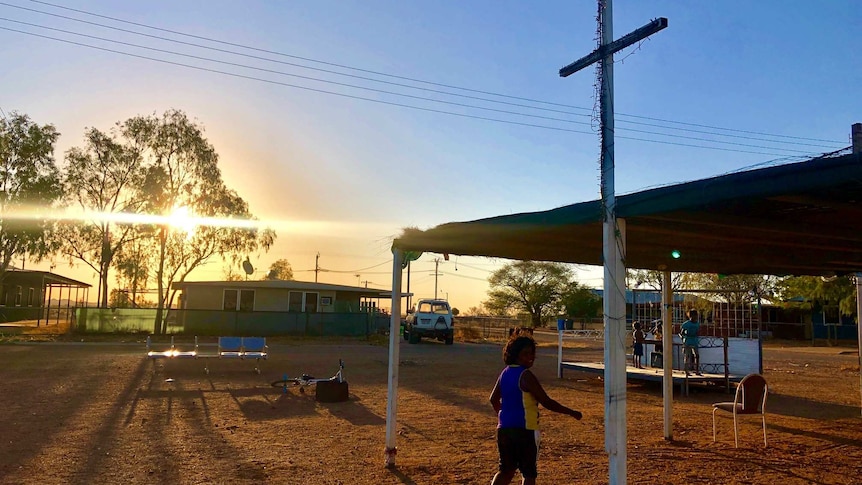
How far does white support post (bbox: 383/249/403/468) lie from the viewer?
691 cm

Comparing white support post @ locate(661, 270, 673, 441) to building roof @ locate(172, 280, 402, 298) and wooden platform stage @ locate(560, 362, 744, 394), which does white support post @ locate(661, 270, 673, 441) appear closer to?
wooden platform stage @ locate(560, 362, 744, 394)

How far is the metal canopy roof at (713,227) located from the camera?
14.2 feet

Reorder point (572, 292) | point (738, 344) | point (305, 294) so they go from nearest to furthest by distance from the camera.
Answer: point (738, 344), point (305, 294), point (572, 292)

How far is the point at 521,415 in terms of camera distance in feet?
15.0

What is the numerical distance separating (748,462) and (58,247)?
3494 cm

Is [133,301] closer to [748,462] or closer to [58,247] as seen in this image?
[58,247]

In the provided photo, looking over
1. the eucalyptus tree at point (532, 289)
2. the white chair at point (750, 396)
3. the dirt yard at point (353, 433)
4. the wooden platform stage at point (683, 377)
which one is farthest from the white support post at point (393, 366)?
the eucalyptus tree at point (532, 289)

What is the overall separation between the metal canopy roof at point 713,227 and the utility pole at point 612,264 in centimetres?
14

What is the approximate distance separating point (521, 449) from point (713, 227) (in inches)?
113

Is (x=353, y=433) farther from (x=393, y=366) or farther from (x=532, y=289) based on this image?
(x=532, y=289)

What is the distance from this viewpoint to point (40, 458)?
7.03 m

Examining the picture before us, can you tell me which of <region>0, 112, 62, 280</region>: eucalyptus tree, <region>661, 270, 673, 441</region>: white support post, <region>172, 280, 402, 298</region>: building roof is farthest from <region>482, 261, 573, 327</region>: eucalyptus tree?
<region>661, 270, 673, 441</region>: white support post


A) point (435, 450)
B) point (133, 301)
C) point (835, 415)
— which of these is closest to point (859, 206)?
point (435, 450)

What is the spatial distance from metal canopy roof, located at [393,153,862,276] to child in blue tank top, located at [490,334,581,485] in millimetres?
1475
